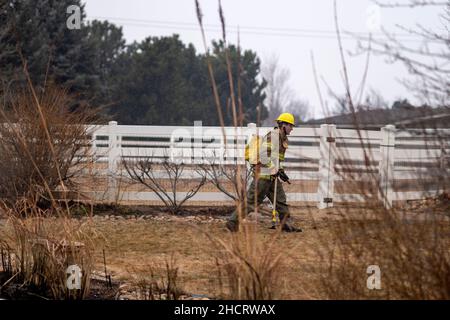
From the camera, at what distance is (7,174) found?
35.3 ft

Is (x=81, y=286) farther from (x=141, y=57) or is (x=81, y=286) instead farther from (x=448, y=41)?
(x=141, y=57)

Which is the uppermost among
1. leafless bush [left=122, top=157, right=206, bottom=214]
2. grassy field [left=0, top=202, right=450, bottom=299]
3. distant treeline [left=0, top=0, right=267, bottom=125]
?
distant treeline [left=0, top=0, right=267, bottom=125]

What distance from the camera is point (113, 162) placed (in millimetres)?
12859

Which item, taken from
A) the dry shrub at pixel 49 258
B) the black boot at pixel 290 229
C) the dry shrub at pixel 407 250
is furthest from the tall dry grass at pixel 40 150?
the dry shrub at pixel 407 250

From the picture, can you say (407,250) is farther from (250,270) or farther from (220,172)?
(220,172)

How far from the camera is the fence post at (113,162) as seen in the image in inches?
498

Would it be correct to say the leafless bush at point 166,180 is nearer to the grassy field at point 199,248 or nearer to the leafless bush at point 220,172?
the leafless bush at point 220,172

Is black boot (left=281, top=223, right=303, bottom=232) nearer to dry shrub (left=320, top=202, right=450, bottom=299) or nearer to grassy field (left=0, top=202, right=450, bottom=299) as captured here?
grassy field (left=0, top=202, right=450, bottom=299)

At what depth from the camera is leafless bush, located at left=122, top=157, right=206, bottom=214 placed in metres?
12.1

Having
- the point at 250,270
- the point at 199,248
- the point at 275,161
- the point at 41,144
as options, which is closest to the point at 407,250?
the point at 250,270

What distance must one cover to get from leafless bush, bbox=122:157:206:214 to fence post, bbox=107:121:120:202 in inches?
11.5

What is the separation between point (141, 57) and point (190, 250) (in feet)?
99.8

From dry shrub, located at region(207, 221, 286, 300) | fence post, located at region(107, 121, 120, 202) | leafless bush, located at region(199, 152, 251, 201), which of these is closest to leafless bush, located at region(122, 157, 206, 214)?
leafless bush, located at region(199, 152, 251, 201)

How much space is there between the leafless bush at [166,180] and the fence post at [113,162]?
0.29 m
